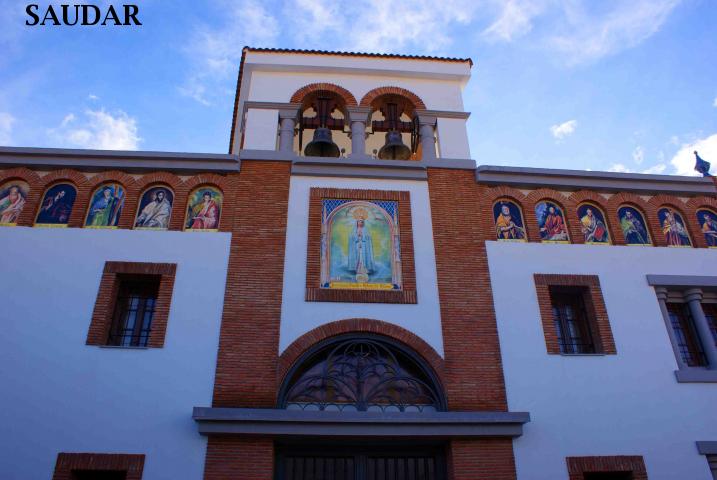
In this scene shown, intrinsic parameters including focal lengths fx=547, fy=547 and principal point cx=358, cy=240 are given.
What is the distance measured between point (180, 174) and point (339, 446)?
6.34 meters

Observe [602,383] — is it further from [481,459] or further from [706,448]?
[481,459]

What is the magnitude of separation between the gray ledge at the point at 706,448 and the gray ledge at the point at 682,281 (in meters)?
3.06

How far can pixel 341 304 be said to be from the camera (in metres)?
10.1

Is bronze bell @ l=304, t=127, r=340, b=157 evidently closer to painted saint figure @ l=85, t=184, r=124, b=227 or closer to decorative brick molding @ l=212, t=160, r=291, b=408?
decorative brick molding @ l=212, t=160, r=291, b=408

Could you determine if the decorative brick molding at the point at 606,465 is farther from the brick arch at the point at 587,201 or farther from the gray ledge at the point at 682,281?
the brick arch at the point at 587,201

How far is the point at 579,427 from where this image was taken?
31.3 feet

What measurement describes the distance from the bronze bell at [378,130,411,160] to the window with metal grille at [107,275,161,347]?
5574 millimetres

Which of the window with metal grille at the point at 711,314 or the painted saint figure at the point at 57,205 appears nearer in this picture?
the painted saint figure at the point at 57,205

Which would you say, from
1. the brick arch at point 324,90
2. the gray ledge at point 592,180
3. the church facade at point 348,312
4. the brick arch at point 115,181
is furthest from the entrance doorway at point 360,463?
the brick arch at point 324,90

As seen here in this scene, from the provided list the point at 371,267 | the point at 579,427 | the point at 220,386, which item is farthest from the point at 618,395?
the point at 220,386

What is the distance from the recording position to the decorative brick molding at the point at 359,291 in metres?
10.2

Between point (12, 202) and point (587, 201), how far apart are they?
12067 millimetres

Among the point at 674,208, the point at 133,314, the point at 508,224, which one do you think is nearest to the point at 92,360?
the point at 133,314

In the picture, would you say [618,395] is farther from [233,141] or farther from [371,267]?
[233,141]
